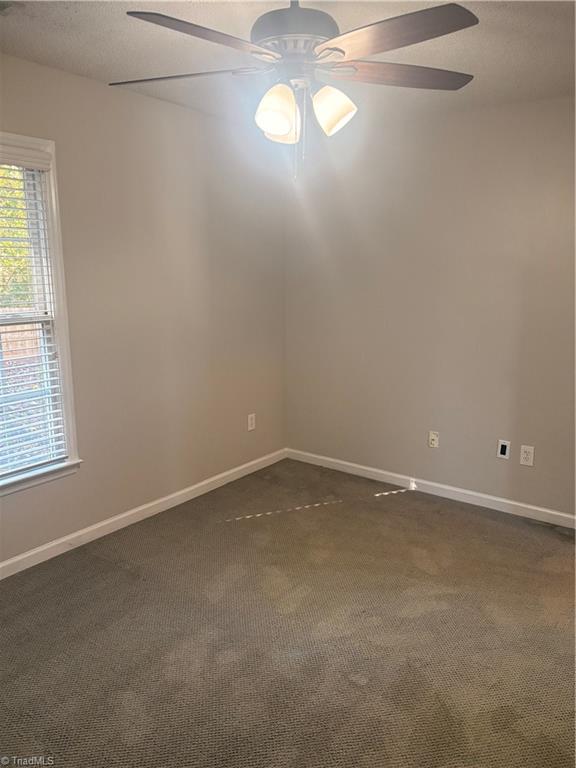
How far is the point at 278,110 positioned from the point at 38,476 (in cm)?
201

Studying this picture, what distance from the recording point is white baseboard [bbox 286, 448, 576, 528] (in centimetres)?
330

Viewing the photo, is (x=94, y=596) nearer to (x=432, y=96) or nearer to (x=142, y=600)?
(x=142, y=600)

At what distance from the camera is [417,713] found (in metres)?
1.91

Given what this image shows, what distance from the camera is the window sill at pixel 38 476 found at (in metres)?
2.68

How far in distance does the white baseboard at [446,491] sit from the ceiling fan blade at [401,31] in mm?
2690

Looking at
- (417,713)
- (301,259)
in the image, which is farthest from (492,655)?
(301,259)

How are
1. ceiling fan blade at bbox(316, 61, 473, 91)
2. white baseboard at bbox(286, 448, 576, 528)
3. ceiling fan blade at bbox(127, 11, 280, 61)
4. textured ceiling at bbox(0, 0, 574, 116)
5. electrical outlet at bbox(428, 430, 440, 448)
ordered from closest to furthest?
ceiling fan blade at bbox(127, 11, 280, 61)
ceiling fan blade at bbox(316, 61, 473, 91)
textured ceiling at bbox(0, 0, 574, 116)
white baseboard at bbox(286, 448, 576, 528)
electrical outlet at bbox(428, 430, 440, 448)

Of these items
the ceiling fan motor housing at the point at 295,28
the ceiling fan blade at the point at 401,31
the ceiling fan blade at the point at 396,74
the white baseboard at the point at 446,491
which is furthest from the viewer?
the white baseboard at the point at 446,491

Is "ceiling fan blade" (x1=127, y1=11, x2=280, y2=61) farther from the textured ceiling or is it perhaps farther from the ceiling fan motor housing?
the textured ceiling

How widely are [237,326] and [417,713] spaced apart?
8.37 feet

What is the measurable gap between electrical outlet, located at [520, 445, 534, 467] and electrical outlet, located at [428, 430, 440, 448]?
51 cm

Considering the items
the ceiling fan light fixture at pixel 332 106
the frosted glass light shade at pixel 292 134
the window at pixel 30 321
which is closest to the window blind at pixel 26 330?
the window at pixel 30 321

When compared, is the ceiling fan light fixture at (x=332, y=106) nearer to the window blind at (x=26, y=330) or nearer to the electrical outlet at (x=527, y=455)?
the window blind at (x=26, y=330)

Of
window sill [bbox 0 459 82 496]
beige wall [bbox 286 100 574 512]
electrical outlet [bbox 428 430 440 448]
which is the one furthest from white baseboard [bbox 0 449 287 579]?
electrical outlet [bbox 428 430 440 448]
